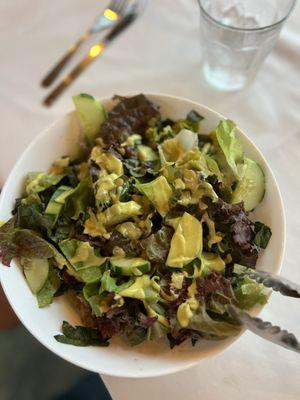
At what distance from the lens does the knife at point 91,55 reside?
929 millimetres

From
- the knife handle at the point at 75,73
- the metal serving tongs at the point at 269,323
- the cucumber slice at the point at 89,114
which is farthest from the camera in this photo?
the knife handle at the point at 75,73

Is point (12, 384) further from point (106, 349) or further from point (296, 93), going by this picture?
point (296, 93)

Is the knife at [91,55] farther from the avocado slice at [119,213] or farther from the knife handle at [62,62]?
the avocado slice at [119,213]

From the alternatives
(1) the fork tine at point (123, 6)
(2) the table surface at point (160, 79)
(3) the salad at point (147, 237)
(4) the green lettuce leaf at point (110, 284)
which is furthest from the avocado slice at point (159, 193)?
(1) the fork tine at point (123, 6)

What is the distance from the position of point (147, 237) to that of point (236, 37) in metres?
0.40

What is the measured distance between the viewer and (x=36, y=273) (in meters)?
0.68

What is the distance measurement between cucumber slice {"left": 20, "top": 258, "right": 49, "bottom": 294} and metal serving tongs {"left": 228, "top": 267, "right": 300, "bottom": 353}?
0.25 meters

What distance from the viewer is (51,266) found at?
686 mm

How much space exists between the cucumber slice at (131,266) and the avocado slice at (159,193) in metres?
0.07

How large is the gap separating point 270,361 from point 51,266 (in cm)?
33

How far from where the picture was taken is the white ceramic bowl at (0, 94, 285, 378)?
0.61 metres

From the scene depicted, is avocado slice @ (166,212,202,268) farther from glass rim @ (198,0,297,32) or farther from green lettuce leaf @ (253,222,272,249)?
glass rim @ (198,0,297,32)

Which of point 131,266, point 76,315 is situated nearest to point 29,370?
point 76,315

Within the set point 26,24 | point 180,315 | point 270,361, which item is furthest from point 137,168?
point 26,24
